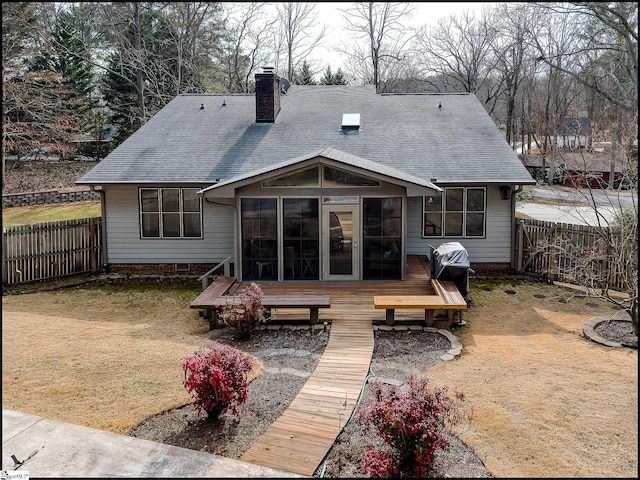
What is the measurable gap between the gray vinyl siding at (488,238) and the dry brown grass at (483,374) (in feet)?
6.83

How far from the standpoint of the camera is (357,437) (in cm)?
510

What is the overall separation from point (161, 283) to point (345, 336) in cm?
610

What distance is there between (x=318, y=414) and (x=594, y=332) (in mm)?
5124

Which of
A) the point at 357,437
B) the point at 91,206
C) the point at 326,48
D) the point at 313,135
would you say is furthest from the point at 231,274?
the point at 326,48

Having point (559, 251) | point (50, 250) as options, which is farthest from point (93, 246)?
point (559, 251)

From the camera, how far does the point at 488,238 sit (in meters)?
12.7

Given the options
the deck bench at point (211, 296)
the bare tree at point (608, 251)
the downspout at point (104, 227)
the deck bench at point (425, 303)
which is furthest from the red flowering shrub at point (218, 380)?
the downspout at point (104, 227)

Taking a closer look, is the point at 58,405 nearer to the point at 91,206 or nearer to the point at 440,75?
the point at 91,206

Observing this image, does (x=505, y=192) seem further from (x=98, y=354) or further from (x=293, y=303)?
(x=98, y=354)

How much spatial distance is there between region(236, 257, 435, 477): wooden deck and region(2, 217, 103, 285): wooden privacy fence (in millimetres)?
5285

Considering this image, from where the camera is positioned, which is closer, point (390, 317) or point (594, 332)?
point (594, 332)

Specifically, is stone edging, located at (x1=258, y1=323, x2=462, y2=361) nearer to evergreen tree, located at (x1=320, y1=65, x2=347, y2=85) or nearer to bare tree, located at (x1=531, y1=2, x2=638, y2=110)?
bare tree, located at (x1=531, y1=2, x2=638, y2=110)

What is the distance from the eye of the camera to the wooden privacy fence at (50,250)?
39.3 ft

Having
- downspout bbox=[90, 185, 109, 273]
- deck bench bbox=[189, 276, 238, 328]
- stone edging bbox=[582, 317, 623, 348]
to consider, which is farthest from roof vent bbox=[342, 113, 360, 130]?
stone edging bbox=[582, 317, 623, 348]
